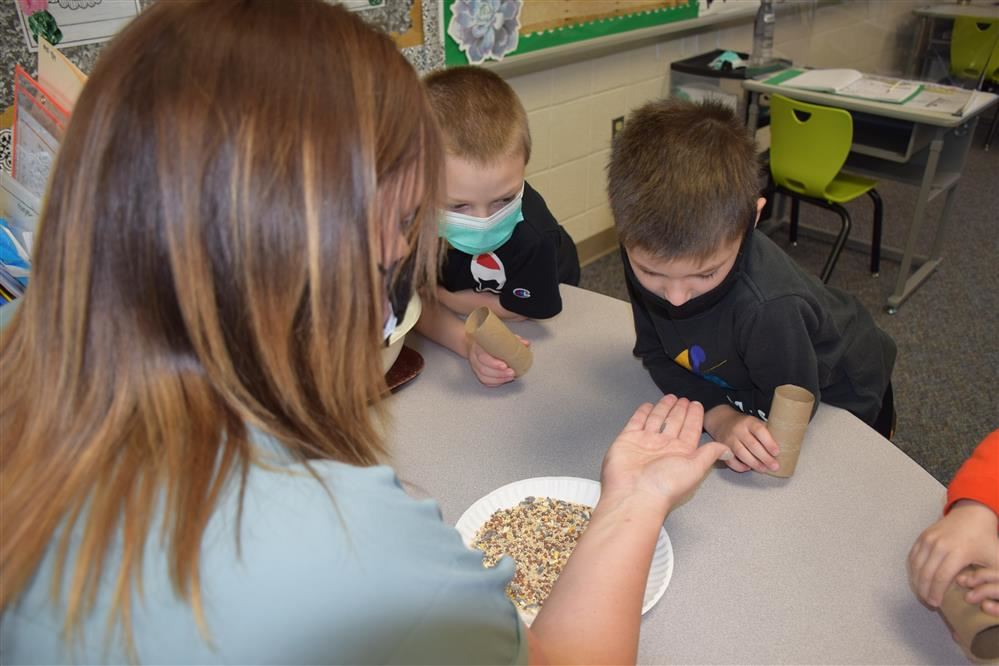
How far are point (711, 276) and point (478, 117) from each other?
53cm

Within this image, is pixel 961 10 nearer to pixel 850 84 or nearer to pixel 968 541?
pixel 850 84

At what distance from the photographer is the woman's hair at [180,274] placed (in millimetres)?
485

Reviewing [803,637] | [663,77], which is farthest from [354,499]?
[663,77]

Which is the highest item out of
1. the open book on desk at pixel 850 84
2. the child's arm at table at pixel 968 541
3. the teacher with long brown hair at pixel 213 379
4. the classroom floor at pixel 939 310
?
the teacher with long brown hair at pixel 213 379

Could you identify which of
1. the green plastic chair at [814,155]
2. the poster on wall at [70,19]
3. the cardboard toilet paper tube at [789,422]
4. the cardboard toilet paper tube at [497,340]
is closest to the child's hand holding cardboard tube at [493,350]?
the cardboard toilet paper tube at [497,340]

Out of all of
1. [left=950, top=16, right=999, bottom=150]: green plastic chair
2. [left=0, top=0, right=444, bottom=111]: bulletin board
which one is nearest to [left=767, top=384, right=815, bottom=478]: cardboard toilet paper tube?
[left=0, top=0, right=444, bottom=111]: bulletin board

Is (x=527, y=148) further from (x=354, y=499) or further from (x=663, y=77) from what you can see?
(x=663, y=77)

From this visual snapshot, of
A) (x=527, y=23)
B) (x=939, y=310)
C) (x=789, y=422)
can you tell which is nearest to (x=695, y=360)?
(x=789, y=422)

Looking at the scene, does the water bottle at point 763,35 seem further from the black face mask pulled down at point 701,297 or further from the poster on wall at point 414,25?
the black face mask pulled down at point 701,297

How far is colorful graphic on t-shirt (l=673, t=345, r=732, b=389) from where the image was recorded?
3.75 feet

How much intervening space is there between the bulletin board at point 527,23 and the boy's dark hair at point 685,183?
50.9 inches

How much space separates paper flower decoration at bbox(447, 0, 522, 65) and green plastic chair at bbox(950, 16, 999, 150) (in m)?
3.48

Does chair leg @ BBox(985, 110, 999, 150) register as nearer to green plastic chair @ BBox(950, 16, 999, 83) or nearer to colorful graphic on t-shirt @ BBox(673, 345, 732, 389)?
green plastic chair @ BBox(950, 16, 999, 83)

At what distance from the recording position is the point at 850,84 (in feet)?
9.32
